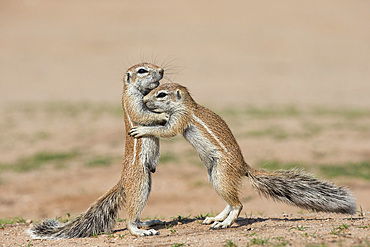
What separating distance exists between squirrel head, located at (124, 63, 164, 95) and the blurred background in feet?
2.49

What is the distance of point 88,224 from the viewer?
5.82m

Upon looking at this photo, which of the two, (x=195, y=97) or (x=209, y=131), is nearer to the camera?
(x=209, y=131)

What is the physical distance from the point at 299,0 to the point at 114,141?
2952cm

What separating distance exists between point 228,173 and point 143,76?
1.70 meters

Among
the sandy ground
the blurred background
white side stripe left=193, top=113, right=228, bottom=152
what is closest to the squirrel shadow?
the sandy ground

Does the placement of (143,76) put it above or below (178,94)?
above

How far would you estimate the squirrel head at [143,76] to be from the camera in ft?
20.8

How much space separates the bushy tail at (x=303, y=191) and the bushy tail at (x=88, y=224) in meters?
1.68

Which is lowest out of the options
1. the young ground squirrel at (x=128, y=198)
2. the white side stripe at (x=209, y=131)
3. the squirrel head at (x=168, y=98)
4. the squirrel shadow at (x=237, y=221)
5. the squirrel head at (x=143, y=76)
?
the squirrel shadow at (x=237, y=221)

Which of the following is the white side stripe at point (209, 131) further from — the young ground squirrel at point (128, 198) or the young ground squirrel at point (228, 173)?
the young ground squirrel at point (128, 198)

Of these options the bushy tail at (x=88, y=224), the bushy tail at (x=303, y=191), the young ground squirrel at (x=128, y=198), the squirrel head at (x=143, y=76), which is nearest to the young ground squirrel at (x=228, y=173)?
the bushy tail at (x=303, y=191)

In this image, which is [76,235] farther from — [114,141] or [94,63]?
[94,63]

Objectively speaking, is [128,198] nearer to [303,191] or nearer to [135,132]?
[135,132]

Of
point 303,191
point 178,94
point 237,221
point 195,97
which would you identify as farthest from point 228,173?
point 195,97
